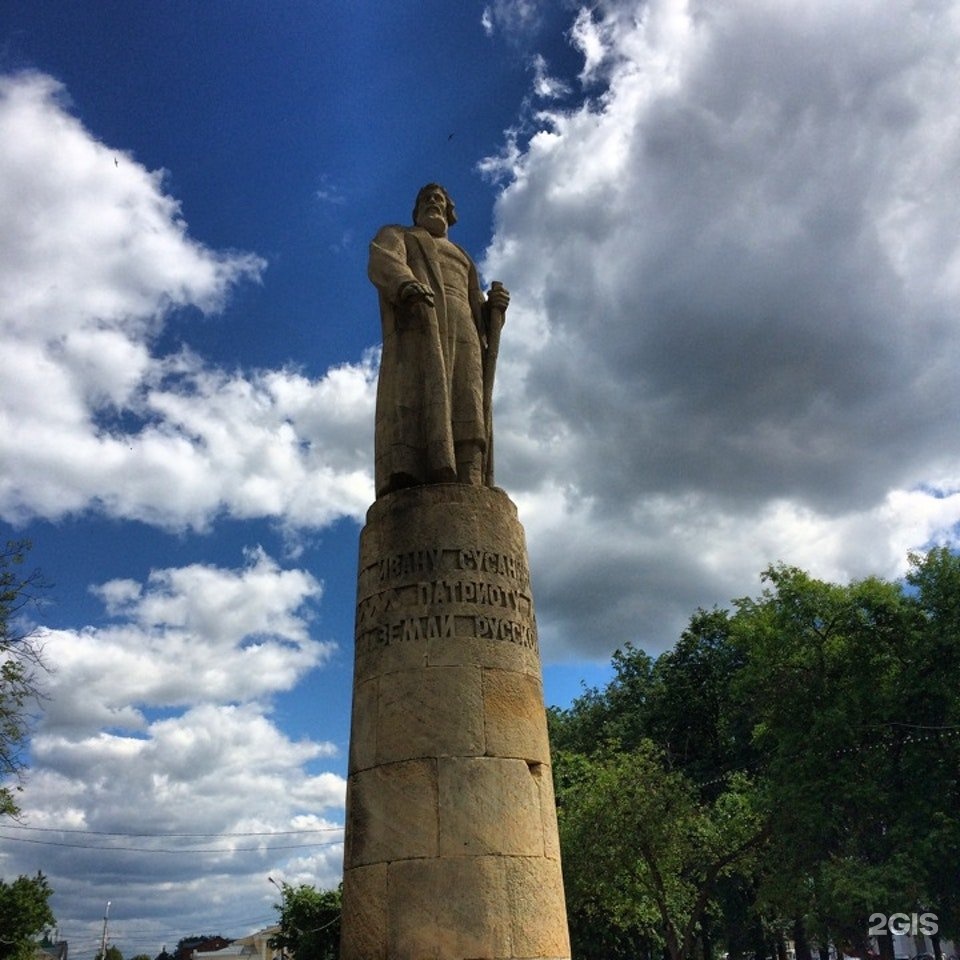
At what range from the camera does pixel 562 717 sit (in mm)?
46312

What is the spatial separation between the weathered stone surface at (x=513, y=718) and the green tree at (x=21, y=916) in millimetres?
31714

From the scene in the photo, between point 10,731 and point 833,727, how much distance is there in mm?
20533

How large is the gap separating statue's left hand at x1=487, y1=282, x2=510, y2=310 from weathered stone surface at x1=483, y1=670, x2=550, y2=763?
4.72 m

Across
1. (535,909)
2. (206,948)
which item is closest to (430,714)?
(535,909)

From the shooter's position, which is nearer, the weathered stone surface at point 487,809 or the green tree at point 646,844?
the weathered stone surface at point 487,809

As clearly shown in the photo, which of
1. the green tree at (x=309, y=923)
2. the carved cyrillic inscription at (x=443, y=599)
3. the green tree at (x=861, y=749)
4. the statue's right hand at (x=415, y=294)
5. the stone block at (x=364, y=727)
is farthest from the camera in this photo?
the green tree at (x=309, y=923)

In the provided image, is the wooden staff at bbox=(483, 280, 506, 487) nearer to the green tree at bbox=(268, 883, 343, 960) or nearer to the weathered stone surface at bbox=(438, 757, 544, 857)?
the weathered stone surface at bbox=(438, 757, 544, 857)

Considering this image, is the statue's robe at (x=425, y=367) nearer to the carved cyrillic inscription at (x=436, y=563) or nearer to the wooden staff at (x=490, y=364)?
the wooden staff at (x=490, y=364)

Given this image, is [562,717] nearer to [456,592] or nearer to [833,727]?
[833,727]

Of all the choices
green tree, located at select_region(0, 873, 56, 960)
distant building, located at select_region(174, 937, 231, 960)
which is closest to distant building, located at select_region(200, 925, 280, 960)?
distant building, located at select_region(174, 937, 231, 960)

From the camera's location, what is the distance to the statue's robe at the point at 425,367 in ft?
31.2

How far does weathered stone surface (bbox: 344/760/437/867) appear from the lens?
7.27 m

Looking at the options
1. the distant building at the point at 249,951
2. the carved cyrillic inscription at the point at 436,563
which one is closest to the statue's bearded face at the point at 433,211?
the carved cyrillic inscription at the point at 436,563

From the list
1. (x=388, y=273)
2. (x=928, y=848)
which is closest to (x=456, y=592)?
(x=388, y=273)
